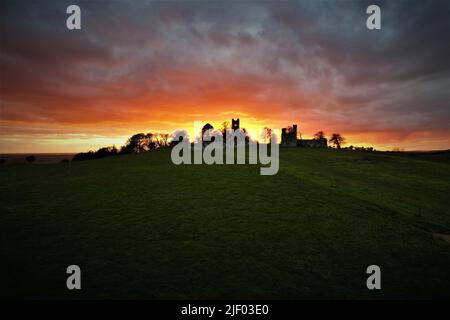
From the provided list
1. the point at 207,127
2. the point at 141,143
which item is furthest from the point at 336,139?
the point at 141,143

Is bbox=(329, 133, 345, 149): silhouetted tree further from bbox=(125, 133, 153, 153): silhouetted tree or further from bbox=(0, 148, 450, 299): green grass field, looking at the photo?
bbox=(0, 148, 450, 299): green grass field

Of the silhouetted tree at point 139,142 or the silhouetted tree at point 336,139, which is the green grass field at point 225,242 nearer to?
the silhouetted tree at point 139,142

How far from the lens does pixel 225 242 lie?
36.7ft

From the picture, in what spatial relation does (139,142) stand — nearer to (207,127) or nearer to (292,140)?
(207,127)

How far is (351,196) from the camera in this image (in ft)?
63.9

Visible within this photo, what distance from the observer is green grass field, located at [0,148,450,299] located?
312 inches

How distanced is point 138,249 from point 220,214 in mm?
5743

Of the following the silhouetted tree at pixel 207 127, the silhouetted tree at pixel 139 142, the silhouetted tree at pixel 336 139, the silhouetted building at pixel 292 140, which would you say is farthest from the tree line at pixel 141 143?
the silhouetted tree at pixel 336 139

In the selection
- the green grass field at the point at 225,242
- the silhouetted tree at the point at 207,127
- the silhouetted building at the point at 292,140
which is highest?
the silhouetted tree at the point at 207,127

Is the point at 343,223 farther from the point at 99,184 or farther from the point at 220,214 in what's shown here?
the point at 99,184

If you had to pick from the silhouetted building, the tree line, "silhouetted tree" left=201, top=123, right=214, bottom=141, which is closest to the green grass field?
the silhouetted building

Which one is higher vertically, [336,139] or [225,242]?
[336,139]

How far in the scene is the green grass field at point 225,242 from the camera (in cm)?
792
